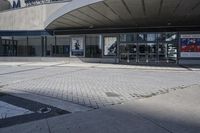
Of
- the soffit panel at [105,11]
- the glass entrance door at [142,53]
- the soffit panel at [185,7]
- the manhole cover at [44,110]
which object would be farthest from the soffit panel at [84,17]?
the manhole cover at [44,110]

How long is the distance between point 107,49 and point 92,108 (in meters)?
25.8

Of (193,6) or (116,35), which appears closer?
(193,6)

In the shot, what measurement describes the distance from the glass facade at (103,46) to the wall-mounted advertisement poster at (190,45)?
0.63 m

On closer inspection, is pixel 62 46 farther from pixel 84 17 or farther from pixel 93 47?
pixel 84 17

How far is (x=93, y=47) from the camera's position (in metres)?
35.6

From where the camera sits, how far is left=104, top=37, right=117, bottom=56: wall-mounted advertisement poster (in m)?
34.5

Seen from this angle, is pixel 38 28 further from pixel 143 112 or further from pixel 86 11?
pixel 143 112

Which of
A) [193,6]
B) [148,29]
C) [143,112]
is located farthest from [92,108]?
[148,29]

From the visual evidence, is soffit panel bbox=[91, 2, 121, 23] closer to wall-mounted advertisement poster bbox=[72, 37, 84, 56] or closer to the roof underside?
the roof underside

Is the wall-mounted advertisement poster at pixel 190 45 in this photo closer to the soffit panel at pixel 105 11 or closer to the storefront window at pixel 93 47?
the soffit panel at pixel 105 11

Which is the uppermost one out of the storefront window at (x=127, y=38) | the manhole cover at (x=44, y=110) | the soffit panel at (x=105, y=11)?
the soffit panel at (x=105, y=11)

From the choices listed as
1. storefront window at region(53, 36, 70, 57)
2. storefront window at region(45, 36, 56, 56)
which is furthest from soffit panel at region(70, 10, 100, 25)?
storefront window at region(45, 36, 56, 56)

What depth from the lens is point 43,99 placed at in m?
10.8

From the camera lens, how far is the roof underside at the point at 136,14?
21.4 m
